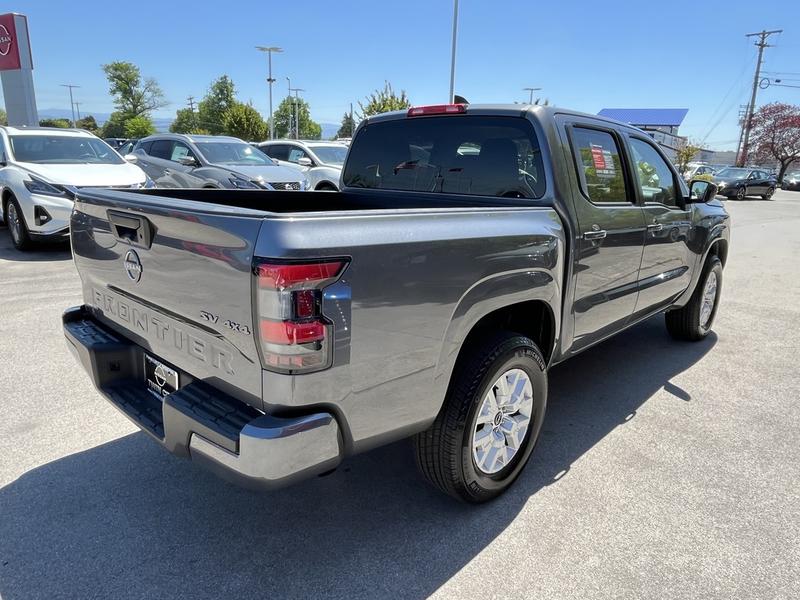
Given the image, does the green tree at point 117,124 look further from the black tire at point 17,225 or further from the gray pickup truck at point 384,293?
the gray pickup truck at point 384,293

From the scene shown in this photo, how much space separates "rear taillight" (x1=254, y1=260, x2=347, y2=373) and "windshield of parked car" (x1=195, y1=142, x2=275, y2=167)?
9.42 meters

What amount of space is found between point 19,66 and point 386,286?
18898 millimetres

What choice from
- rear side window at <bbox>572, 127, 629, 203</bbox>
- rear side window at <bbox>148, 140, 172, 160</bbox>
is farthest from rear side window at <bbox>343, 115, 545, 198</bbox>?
rear side window at <bbox>148, 140, 172, 160</bbox>

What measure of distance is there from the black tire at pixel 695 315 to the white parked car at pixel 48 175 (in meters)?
7.04

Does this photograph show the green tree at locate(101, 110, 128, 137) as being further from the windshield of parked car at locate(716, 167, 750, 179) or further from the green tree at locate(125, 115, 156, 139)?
the windshield of parked car at locate(716, 167, 750, 179)

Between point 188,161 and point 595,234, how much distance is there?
31.0 ft

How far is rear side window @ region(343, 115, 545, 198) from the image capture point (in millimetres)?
3043

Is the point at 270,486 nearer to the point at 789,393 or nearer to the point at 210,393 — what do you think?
the point at 210,393

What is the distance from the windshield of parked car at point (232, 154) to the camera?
10.5m

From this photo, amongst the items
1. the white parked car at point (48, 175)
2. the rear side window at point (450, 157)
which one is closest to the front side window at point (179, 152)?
the white parked car at point (48, 175)

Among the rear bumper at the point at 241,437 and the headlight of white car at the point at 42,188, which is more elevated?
the headlight of white car at the point at 42,188

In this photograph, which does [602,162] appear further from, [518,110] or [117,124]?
[117,124]

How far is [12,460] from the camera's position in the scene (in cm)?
295

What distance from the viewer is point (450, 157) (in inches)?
131
